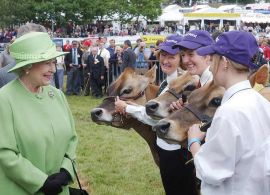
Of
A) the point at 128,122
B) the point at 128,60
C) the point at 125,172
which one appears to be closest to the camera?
the point at 128,122

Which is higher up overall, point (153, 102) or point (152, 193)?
point (153, 102)

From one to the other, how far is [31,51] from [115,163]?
5.54 m

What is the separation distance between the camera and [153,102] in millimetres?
4480

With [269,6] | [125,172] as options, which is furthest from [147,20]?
[125,172]

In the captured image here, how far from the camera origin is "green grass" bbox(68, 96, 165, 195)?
7.37 metres

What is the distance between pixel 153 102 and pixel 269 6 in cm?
7396

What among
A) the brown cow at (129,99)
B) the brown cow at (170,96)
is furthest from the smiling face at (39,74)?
the brown cow at (129,99)

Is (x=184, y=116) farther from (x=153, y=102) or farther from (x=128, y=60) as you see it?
(x=128, y=60)

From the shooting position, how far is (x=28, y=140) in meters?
3.36

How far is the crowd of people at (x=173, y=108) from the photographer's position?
8.57ft

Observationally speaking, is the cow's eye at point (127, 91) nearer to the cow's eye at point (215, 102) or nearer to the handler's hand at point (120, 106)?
the handler's hand at point (120, 106)

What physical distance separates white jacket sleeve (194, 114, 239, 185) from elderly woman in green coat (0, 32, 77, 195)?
4.04 feet

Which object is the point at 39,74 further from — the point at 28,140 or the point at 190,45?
the point at 190,45

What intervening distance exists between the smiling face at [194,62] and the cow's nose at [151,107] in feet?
1.43
